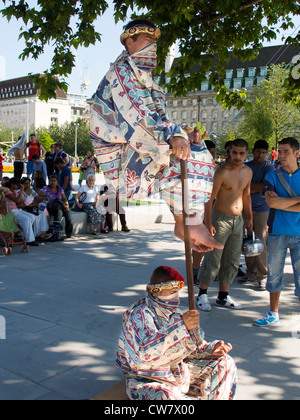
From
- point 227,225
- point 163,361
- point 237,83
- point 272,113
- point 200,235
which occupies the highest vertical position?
point 237,83

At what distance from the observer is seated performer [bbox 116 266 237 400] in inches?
111

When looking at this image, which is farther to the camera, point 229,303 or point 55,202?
point 55,202

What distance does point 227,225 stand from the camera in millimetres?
5949

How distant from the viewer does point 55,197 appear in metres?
10.4

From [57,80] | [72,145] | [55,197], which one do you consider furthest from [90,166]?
[72,145]

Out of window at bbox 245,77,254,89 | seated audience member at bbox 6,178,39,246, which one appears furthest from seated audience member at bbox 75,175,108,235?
window at bbox 245,77,254,89

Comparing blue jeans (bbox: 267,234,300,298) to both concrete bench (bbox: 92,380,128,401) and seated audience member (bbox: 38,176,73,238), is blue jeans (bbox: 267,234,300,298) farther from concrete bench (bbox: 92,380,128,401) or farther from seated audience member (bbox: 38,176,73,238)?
seated audience member (bbox: 38,176,73,238)

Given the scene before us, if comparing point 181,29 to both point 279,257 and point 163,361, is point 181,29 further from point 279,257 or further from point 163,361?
point 163,361

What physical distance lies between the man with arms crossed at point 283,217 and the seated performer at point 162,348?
2.29 meters

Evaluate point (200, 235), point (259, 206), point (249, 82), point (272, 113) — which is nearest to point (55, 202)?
point (259, 206)

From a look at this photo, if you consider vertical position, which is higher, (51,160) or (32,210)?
(51,160)

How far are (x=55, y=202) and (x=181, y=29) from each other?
4.62m

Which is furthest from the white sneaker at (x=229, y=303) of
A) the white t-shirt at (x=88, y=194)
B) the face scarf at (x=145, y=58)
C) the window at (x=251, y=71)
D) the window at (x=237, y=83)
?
the window at (x=237, y=83)

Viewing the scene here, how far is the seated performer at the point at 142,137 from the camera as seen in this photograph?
2.74 m
